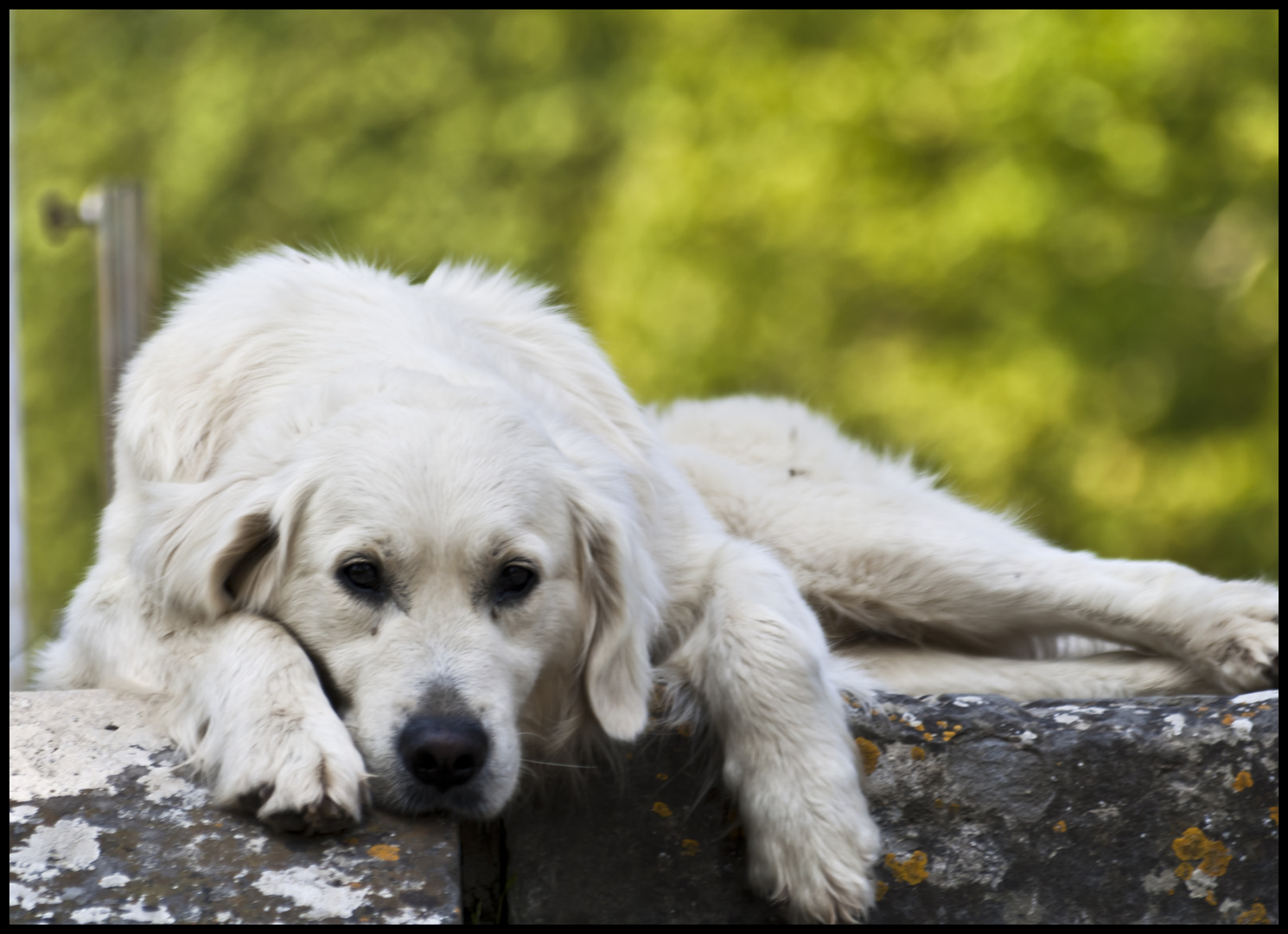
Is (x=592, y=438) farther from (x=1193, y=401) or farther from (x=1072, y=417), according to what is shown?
(x=1193, y=401)

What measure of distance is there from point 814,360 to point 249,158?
7871mm

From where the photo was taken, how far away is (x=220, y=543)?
3002mm

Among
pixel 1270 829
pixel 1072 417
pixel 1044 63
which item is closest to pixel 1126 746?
pixel 1270 829

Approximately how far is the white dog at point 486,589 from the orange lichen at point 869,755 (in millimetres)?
91

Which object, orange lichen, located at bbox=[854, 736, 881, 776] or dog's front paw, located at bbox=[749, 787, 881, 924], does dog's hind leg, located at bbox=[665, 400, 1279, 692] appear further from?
dog's front paw, located at bbox=[749, 787, 881, 924]

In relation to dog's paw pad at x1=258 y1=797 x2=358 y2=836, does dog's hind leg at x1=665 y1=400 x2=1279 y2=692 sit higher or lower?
higher

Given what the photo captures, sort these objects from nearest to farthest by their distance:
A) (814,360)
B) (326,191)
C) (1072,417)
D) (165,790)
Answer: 1. (165,790)
2. (1072,417)
3. (814,360)
4. (326,191)

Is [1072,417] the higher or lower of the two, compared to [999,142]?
lower

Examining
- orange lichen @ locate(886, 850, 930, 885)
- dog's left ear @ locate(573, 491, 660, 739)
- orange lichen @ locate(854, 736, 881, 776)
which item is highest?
dog's left ear @ locate(573, 491, 660, 739)

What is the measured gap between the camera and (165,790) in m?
2.71

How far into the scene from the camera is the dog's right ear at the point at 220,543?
2.99 m

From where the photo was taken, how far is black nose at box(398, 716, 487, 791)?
271 centimetres

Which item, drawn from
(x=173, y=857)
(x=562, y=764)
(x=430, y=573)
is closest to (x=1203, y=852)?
(x=562, y=764)

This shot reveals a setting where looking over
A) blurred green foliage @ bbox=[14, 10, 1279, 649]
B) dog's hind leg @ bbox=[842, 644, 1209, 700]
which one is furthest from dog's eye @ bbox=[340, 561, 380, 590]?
blurred green foliage @ bbox=[14, 10, 1279, 649]
